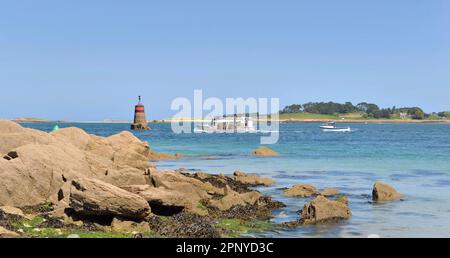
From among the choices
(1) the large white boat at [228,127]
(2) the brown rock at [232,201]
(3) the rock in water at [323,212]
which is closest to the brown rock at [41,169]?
(2) the brown rock at [232,201]

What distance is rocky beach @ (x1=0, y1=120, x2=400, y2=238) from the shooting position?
17547 millimetres

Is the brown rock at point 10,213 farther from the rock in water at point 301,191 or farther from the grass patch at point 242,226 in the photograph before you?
the rock in water at point 301,191

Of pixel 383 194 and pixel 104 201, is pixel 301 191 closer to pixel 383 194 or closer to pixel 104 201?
pixel 383 194

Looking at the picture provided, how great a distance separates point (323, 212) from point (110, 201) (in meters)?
8.38

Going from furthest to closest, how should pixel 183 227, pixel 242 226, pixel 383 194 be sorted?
pixel 383 194 → pixel 242 226 → pixel 183 227

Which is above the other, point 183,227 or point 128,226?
point 128,226

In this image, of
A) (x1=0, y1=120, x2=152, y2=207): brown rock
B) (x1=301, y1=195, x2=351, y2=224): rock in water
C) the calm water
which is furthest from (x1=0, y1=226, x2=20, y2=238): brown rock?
(x1=301, y1=195, x2=351, y2=224): rock in water

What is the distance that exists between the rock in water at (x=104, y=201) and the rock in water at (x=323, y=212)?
6.73 meters

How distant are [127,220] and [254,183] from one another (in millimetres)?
17321

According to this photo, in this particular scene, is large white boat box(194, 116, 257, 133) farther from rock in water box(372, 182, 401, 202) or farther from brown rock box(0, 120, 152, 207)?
rock in water box(372, 182, 401, 202)

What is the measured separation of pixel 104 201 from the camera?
17438 millimetres

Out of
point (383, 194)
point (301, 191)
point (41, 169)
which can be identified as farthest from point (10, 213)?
point (383, 194)
